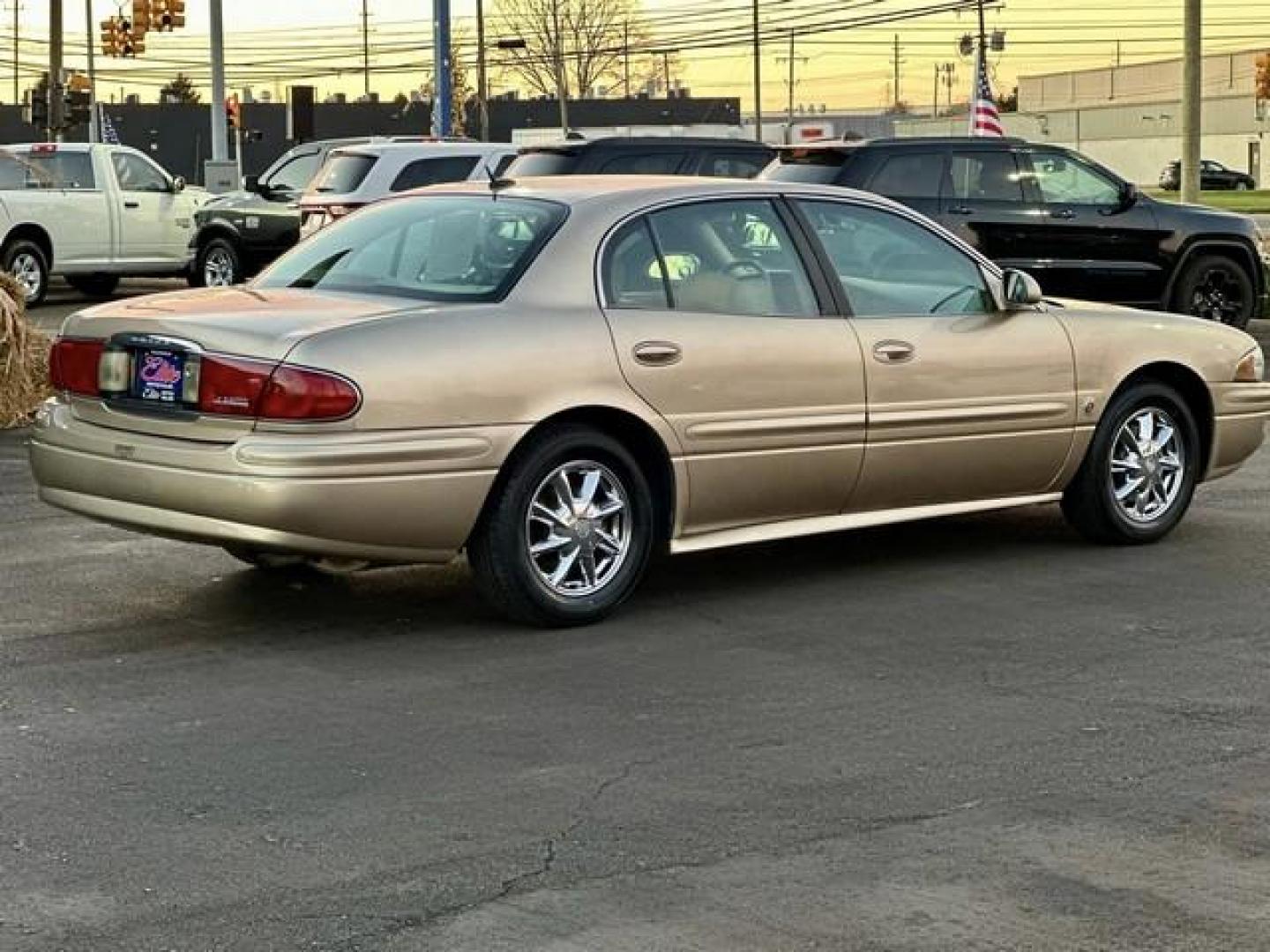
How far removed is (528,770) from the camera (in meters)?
5.84

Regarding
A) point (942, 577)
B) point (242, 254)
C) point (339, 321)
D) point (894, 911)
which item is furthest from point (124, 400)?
point (242, 254)

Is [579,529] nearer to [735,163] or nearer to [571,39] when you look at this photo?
[735,163]

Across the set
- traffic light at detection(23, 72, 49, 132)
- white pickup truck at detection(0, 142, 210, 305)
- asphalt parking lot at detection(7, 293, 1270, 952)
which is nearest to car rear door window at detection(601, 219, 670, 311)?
asphalt parking lot at detection(7, 293, 1270, 952)

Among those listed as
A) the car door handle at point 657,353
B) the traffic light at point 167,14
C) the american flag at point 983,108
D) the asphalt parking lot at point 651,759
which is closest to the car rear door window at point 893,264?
the car door handle at point 657,353

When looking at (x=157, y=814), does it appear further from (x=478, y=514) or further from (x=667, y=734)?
(x=478, y=514)

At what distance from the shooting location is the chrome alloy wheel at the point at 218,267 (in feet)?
82.8

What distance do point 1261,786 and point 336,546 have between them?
117 inches

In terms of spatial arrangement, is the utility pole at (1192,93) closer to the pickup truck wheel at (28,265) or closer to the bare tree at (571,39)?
the pickup truck wheel at (28,265)

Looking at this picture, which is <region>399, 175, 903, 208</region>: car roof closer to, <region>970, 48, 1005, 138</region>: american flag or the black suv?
the black suv

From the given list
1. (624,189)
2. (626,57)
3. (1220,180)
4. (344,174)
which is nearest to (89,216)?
(344,174)

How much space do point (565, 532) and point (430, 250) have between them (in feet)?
3.90

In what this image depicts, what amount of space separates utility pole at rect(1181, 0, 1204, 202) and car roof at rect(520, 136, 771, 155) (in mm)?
9362

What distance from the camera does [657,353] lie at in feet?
25.5

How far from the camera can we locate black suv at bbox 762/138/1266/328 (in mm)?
18172
